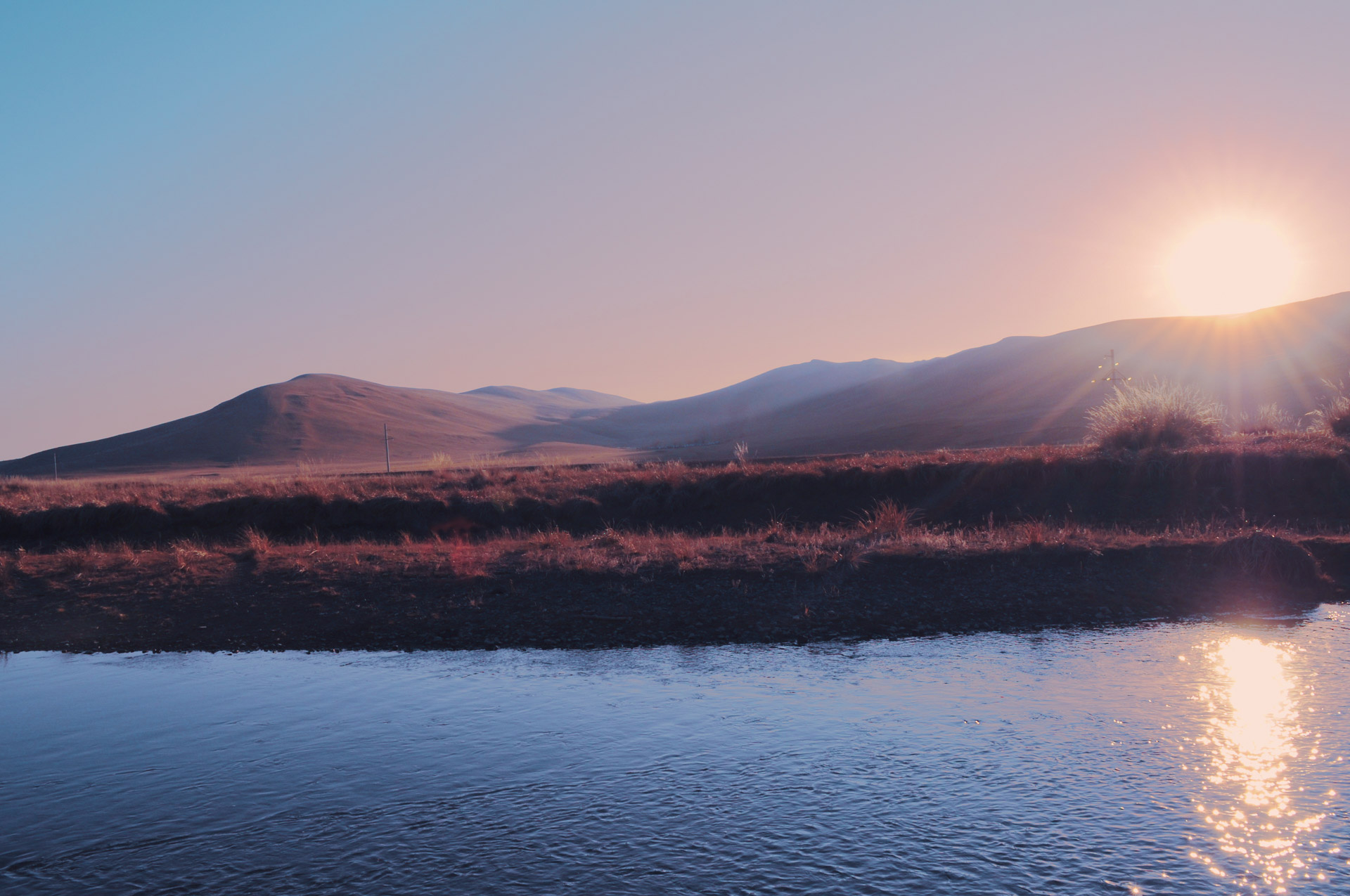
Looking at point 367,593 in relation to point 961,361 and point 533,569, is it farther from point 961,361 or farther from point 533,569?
point 961,361

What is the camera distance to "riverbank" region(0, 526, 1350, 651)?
1244cm

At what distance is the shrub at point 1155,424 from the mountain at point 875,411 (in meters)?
33.0

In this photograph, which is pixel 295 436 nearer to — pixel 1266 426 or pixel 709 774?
pixel 1266 426

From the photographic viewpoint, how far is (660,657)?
36.7 ft

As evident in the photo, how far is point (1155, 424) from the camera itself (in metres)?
26.7

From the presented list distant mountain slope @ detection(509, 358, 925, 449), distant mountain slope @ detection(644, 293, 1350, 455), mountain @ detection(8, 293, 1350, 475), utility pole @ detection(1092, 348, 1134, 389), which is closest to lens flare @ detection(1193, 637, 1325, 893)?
distant mountain slope @ detection(644, 293, 1350, 455)

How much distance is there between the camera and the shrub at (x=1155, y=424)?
26.3m

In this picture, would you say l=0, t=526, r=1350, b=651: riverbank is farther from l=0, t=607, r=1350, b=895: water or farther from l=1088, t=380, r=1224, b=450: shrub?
l=1088, t=380, r=1224, b=450: shrub

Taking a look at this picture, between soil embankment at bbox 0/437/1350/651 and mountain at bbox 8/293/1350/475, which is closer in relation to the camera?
soil embankment at bbox 0/437/1350/651

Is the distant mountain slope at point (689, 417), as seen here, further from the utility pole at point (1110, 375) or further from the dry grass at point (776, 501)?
the dry grass at point (776, 501)

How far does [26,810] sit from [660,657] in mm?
6336

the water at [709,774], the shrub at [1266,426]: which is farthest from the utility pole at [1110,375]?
the water at [709,774]

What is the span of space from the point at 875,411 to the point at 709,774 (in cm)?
10718

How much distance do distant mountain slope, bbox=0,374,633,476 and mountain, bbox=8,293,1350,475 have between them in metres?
0.38
